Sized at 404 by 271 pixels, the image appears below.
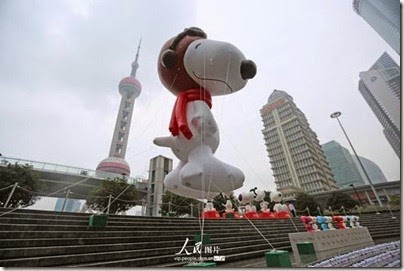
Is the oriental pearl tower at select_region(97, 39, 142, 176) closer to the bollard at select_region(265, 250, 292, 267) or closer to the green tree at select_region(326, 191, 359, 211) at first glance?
the green tree at select_region(326, 191, 359, 211)

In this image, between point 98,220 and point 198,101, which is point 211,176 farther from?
point 98,220

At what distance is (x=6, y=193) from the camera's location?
1012 cm

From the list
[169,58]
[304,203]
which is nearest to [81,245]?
[169,58]

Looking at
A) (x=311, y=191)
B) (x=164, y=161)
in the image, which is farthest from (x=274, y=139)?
(x=164, y=161)

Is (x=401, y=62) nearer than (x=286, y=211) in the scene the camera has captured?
Yes

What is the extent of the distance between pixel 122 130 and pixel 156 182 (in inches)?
887

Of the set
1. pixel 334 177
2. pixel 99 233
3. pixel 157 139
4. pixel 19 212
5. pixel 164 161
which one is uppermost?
pixel 334 177

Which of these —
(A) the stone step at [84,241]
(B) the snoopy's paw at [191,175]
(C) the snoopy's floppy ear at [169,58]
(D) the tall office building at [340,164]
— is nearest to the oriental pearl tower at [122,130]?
(A) the stone step at [84,241]

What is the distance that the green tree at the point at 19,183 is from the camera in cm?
1035

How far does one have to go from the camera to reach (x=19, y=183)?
10625 mm

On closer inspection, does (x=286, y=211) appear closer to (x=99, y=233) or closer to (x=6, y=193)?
(x=99, y=233)

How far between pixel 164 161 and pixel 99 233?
1227 centimetres

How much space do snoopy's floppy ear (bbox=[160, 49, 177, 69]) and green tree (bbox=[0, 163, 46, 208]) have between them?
1137cm

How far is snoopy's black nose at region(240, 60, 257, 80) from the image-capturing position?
9.62ft
